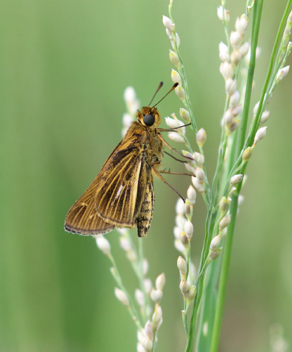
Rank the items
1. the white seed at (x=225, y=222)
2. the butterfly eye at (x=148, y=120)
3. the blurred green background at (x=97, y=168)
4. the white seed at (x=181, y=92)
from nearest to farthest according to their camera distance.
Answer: the white seed at (x=225, y=222) → the white seed at (x=181, y=92) → the butterfly eye at (x=148, y=120) → the blurred green background at (x=97, y=168)

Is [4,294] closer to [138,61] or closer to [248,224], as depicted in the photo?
[248,224]

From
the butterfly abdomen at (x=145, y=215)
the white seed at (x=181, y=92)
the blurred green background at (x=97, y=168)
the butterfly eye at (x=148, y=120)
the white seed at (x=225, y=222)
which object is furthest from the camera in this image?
the blurred green background at (x=97, y=168)

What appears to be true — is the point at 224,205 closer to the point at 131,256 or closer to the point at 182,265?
the point at 182,265

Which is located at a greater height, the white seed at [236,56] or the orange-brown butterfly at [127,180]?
the white seed at [236,56]

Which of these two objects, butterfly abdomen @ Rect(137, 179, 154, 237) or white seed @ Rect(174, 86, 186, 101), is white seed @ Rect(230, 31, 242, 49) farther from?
butterfly abdomen @ Rect(137, 179, 154, 237)

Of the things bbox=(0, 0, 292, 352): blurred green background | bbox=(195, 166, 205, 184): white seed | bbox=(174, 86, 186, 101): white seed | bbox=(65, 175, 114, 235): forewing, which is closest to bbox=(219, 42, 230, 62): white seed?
bbox=(174, 86, 186, 101): white seed

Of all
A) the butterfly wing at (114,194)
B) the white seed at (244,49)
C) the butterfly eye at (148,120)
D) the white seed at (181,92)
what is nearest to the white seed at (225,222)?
the white seed at (181,92)

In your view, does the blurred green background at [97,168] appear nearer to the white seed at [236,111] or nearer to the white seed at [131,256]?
the white seed at [131,256]

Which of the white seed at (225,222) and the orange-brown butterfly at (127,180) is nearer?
the white seed at (225,222)

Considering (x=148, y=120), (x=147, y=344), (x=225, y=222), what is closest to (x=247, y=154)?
(x=225, y=222)
